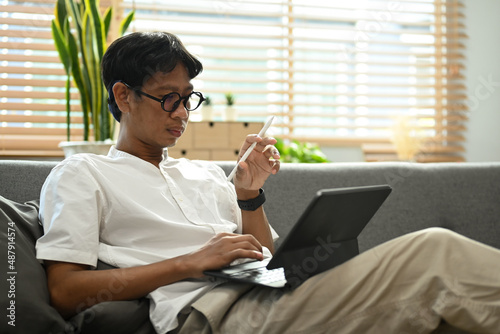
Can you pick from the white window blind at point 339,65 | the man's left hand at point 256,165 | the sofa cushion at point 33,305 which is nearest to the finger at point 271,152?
the man's left hand at point 256,165

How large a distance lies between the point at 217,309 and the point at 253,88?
111 inches

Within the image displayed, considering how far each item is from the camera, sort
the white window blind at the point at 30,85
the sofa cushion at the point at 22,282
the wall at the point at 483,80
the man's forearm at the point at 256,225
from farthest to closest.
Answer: the wall at the point at 483,80, the white window blind at the point at 30,85, the man's forearm at the point at 256,225, the sofa cushion at the point at 22,282

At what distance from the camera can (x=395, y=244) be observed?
105cm

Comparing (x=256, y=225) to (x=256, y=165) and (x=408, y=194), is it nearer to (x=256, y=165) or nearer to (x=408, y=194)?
(x=256, y=165)

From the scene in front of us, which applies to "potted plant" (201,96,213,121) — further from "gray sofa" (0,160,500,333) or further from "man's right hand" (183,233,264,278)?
"man's right hand" (183,233,264,278)

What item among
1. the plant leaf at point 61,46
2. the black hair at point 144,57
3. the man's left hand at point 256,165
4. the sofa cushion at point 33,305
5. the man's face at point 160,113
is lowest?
the sofa cushion at point 33,305

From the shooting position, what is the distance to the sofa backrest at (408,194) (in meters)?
1.82

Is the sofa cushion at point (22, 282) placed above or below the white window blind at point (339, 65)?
below

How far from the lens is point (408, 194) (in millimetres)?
1916

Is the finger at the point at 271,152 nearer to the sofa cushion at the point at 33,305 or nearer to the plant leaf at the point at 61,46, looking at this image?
the sofa cushion at the point at 33,305

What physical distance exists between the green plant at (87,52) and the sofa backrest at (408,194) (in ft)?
3.77

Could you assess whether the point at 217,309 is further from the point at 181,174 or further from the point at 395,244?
the point at 181,174

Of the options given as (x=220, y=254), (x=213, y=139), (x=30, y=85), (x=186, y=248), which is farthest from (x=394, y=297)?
(x=30, y=85)

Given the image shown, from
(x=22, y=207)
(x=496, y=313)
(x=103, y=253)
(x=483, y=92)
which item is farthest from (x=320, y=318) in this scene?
(x=483, y=92)
